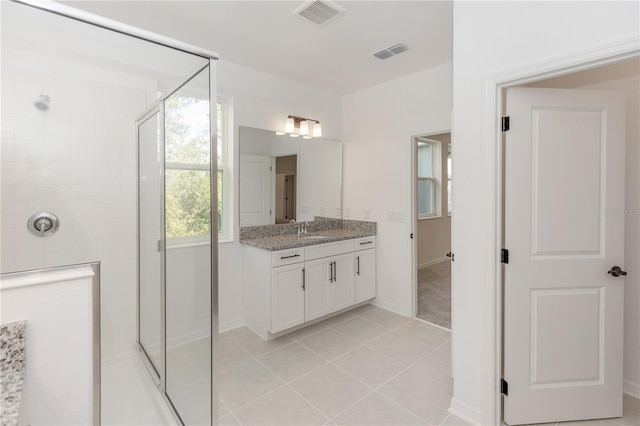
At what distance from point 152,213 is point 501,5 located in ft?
8.37

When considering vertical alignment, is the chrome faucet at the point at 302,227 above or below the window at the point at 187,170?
below

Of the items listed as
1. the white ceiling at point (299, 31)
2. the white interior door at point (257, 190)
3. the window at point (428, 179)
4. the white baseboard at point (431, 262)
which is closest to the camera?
the white ceiling at point (299, 31)

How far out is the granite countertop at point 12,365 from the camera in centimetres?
84

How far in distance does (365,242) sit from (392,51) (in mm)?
2060

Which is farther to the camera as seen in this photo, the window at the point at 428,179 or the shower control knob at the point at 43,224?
the window at the point at 428,179

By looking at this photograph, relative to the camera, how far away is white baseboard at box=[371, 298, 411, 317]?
3524mm

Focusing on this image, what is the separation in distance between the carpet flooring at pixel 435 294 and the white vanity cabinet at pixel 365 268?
0.64 m

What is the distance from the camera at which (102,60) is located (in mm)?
2365

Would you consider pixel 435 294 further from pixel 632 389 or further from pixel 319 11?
pixel 319 11

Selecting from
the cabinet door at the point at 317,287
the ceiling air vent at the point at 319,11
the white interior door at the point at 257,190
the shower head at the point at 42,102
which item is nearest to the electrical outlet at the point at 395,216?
the cabinet door at the point at 317,287

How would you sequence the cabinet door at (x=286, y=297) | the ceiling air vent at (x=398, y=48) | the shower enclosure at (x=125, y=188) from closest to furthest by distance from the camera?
1. the shower enclosure at (x=125, y=188)
2. the ceiling air vent at (x=398, y=48)
3. the cabinet door at (x=286, y=297)

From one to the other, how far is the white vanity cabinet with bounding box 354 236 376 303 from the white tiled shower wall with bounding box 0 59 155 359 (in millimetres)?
2266

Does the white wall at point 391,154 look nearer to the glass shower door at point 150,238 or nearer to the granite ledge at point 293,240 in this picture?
the granite ledge at point 293,240

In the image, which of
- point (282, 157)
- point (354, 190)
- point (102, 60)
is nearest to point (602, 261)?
point (354, 190)
